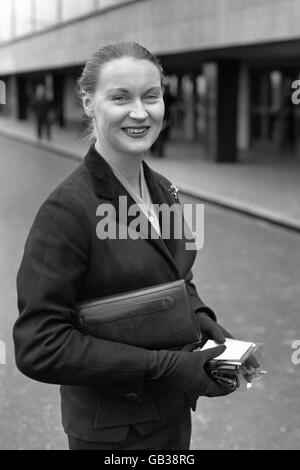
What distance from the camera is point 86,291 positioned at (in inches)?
80.5

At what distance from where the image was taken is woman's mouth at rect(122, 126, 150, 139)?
2098 millimetres

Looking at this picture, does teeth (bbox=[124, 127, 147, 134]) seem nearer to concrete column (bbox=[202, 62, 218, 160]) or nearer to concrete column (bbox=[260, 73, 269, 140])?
concrete column (bbox=[202, 62, 218, 160])

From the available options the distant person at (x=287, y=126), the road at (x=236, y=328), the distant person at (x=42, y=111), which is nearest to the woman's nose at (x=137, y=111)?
the road at (x=236, y=328)

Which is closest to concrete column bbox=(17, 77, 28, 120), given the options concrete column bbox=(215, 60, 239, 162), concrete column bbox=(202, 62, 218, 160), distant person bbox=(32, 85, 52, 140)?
distant person bbox=(32, 85, 52, 140)

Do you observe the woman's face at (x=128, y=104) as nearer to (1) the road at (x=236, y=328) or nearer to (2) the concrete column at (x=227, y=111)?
(1) the road at (x=236, y=328)

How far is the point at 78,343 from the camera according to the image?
1.96 metres

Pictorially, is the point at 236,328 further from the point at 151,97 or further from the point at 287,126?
the point at 287,126

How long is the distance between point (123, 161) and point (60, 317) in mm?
478

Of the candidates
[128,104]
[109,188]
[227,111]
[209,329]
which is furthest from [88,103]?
[227,111]

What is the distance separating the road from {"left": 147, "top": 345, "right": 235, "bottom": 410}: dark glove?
7.11 feet

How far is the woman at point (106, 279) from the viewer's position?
1.96m

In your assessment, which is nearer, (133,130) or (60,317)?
(60,317)
